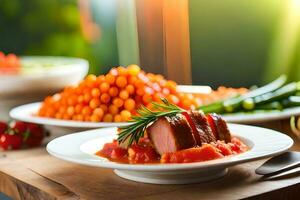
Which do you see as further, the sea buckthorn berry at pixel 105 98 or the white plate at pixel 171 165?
the sea buckthorn berry at pixel 105 98

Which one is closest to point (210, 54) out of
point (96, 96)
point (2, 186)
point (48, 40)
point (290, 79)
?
point (290, 79)

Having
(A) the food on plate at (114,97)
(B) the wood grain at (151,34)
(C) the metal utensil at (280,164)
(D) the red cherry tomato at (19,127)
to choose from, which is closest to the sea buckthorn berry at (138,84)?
(A) the food on plate at (114,97)

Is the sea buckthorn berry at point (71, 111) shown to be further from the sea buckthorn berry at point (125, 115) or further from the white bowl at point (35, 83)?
the white bowl at point (35, 83)

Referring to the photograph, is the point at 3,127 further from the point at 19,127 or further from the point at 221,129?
the point at 221,129

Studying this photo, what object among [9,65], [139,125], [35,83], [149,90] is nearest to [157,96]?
[149,90]

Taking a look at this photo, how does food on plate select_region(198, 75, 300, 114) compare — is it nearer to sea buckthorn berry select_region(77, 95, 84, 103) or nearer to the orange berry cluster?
the orange berry cluster

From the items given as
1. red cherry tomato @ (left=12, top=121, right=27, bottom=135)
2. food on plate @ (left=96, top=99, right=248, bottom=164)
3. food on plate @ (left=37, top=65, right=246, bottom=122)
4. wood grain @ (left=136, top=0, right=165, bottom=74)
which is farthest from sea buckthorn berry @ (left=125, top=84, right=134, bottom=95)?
wood grain @ (left=136, top=0, right=165, bottom=74)

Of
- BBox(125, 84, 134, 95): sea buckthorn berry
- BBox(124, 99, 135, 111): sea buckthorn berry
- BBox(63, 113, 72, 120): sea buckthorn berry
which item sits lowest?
BBox(63, 113, 72, 120): sea buckthorn berry

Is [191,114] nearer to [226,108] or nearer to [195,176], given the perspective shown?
[195,176]
